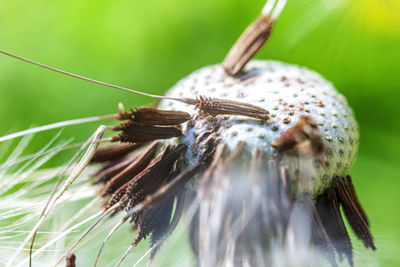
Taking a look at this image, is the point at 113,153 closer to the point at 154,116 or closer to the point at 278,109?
the point at 154,116

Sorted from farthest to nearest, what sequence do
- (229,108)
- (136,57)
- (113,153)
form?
(136,57), (113,153), (229,108)

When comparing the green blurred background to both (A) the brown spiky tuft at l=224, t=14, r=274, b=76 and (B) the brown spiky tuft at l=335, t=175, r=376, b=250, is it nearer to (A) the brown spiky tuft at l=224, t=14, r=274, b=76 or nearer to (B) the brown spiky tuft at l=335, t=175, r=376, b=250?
(A) the brown spiky tuft at l=224, t=14, r=274, b=76

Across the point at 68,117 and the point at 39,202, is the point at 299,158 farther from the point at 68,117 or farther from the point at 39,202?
the point at 68,117

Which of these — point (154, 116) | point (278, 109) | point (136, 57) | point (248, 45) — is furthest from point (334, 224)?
point (136, 57)

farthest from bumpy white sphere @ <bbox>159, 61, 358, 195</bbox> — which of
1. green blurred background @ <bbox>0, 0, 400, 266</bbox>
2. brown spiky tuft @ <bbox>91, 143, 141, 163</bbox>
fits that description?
green blurred background @ <bbox>0, 0, 400, 266</bbox>

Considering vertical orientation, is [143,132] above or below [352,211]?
above

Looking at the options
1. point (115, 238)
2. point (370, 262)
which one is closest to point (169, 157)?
point (115, 238)
